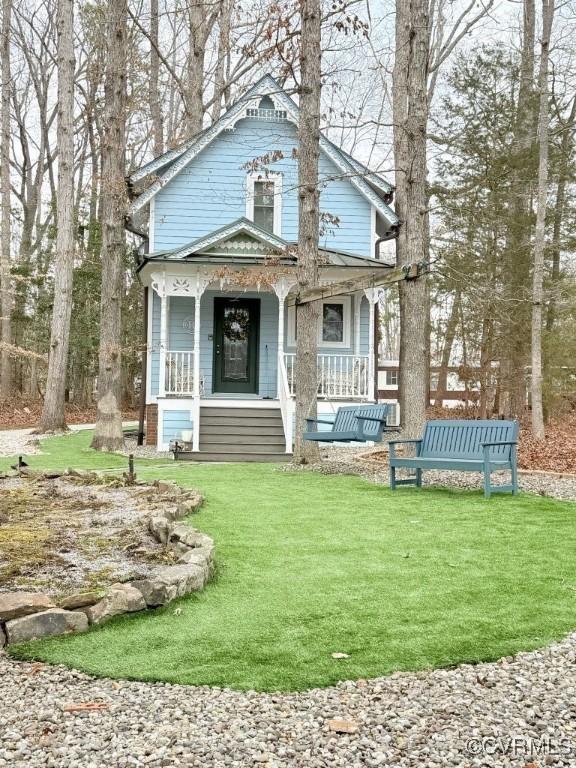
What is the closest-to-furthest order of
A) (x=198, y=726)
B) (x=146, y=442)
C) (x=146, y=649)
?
(x=198, y=726), (x=146, y=649), (x=146, y=442)

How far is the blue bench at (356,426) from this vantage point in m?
10.1

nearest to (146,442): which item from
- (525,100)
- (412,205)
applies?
(412,205)

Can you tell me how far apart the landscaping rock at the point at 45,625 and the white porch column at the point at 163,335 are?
11.1m

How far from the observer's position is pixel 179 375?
16.2 metres

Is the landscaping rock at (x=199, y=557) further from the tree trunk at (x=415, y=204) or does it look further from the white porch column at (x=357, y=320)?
the white porch column at (x=357, y=320)

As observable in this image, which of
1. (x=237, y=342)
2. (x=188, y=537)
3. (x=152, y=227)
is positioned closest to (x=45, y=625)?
(x=188, y=537)

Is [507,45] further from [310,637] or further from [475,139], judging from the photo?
[310,637]

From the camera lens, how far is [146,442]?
16062 mm

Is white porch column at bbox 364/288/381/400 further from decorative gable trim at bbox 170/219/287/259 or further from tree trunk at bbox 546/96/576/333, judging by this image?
tree trunk at bbox 546/96/576/333

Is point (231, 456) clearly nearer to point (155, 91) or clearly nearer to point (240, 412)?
point (240, 412)

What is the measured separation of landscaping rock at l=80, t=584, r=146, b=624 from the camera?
12.2 ft

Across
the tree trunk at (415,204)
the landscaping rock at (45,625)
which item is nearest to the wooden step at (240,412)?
the tree trunk at (415,204)

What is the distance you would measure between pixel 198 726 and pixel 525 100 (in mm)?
18026

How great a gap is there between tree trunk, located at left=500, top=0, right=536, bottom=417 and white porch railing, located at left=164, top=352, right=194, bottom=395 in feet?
24.7
